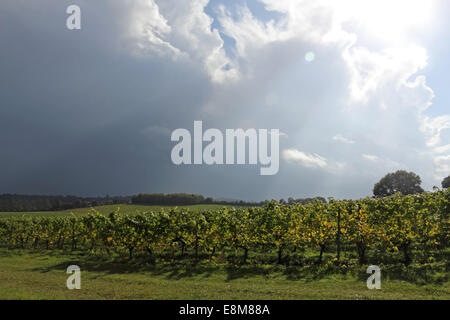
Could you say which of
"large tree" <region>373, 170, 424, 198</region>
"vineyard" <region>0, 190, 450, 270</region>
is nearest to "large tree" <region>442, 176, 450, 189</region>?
"large tree" <region>373, 170, 424, 198</region>

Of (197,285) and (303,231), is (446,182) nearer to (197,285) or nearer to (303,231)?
(303,231)

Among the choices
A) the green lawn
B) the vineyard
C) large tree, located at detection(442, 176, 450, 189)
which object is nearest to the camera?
the green lawn

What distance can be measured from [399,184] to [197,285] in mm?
83561

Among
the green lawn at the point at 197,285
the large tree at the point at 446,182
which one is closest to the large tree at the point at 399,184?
the large tree at the point at 446,182

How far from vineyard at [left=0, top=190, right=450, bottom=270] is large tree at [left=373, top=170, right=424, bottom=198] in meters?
64.7

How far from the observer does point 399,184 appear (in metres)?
81.1

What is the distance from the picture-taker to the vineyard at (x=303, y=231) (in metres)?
20.3

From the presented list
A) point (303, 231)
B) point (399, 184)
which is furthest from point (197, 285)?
point (399, 184)

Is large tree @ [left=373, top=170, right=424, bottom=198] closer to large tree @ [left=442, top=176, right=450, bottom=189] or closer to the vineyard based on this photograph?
large tree @ [left=442, top=176, right=450, bottom=189]

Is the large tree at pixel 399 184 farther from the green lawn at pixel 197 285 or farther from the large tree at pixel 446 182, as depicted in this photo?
the green lawn at pixel 197 285

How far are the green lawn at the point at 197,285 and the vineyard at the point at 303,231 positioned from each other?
303 centimetres

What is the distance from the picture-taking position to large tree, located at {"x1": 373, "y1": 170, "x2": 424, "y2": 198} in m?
79.4
